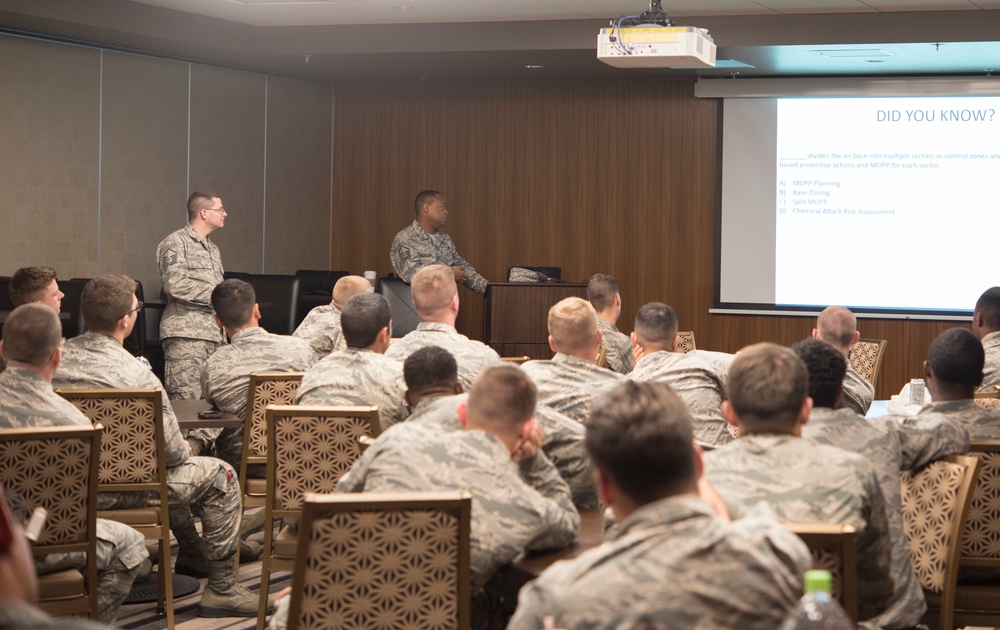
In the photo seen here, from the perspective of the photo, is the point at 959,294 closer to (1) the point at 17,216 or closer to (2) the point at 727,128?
(2) the point at 727,128

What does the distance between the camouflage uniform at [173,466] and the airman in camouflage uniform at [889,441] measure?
2377mm

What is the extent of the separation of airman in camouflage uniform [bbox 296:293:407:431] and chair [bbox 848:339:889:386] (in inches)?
167

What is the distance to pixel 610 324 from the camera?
6656 millimetres

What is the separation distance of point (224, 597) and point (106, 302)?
Answer: 49.5 inches

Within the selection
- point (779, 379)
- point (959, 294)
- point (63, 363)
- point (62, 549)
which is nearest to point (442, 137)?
point (959, 294)

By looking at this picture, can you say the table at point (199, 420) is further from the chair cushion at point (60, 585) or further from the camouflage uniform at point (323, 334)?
the camouflage uniform at point (323, 334)

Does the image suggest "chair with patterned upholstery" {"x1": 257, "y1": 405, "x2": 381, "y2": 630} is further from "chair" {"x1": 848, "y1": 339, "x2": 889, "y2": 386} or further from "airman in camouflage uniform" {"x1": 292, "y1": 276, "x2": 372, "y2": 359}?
"chair" {"x1": 848, "y1": 339, "x2": 889, "y2": 386}

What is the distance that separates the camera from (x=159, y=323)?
8.79m

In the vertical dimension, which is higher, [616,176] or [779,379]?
[616,176]

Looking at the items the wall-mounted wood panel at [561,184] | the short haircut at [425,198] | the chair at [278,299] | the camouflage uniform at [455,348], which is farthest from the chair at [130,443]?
the wall-mounted wood panel at [561,184]

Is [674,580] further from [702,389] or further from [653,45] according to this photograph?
[653,45]

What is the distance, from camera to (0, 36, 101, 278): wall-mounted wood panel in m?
8.14

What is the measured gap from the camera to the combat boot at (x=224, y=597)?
458 centimetres

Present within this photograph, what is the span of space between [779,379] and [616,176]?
805cm
